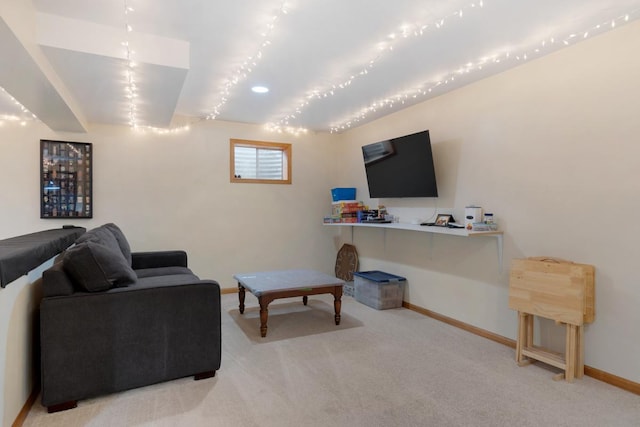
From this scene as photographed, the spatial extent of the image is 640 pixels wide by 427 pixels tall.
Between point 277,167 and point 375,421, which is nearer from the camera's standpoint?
point 375,421

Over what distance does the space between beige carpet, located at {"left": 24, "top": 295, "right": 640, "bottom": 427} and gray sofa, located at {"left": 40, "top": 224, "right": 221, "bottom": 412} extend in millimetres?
128

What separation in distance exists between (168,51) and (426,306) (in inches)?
139

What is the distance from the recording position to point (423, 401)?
7.38 ft

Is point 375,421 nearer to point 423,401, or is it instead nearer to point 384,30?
point 423,401

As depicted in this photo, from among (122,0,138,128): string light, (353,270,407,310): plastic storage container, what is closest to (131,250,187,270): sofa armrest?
(122,0,138,128): string light

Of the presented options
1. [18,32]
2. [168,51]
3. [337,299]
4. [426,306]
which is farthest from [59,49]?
[426,306]

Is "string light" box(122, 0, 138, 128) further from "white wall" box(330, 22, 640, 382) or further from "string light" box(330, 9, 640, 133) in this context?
"white wall" box(330, 22, 640, 382)

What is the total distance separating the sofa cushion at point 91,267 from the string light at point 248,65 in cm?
181

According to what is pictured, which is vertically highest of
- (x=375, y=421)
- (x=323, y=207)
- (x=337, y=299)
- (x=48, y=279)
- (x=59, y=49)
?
(x=59, y=49)

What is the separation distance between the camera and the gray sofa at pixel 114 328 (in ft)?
6.95

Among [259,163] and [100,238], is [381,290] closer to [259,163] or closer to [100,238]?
[259,163]

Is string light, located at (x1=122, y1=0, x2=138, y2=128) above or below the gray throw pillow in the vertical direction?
above

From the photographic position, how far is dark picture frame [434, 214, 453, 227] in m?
3.68

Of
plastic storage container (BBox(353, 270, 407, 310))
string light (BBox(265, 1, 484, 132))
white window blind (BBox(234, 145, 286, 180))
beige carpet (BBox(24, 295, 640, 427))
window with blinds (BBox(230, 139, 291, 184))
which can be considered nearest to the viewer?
beige carpet (BBox(24, 295, 640, 427))
